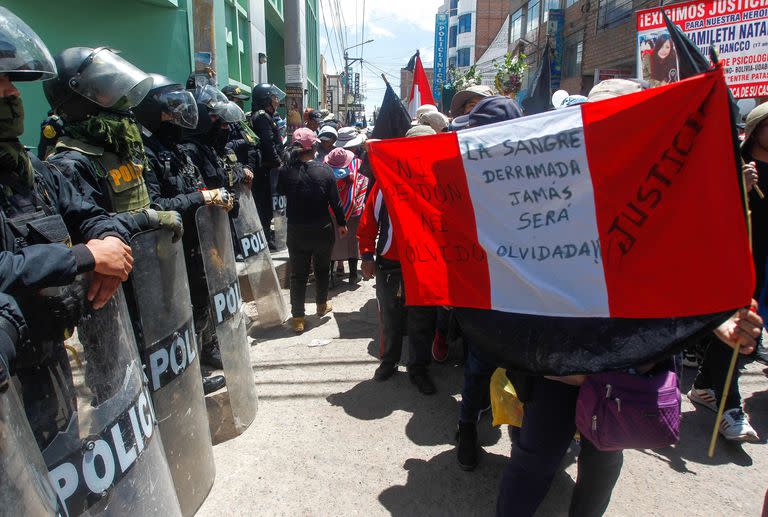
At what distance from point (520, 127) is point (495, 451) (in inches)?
79.5

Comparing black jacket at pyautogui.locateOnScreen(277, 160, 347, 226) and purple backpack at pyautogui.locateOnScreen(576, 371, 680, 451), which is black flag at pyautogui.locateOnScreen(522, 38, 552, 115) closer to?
black jacket at pyautogui.locateOnScreen(277, 160, 347, 226)

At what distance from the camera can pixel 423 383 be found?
154 inches

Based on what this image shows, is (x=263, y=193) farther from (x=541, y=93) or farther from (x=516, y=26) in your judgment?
(x=516, y=26)

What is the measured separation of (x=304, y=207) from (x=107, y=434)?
3575mm

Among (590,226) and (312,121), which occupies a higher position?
(312,121)

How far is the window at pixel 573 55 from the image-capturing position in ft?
72.1

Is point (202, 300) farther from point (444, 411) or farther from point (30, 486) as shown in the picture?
point (30, 486)

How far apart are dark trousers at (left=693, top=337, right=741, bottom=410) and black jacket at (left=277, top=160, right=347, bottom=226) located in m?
3.39

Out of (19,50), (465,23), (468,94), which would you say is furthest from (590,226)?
(465,23)

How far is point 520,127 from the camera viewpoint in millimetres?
1952

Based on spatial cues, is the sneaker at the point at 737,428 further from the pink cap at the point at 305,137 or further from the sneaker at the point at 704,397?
the pink cap at the point at 305,137

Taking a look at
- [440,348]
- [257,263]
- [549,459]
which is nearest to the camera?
[549,459]

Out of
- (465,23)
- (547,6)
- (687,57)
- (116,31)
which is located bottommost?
(687,57)

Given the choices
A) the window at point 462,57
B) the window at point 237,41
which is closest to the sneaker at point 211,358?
the window at point 237,41
